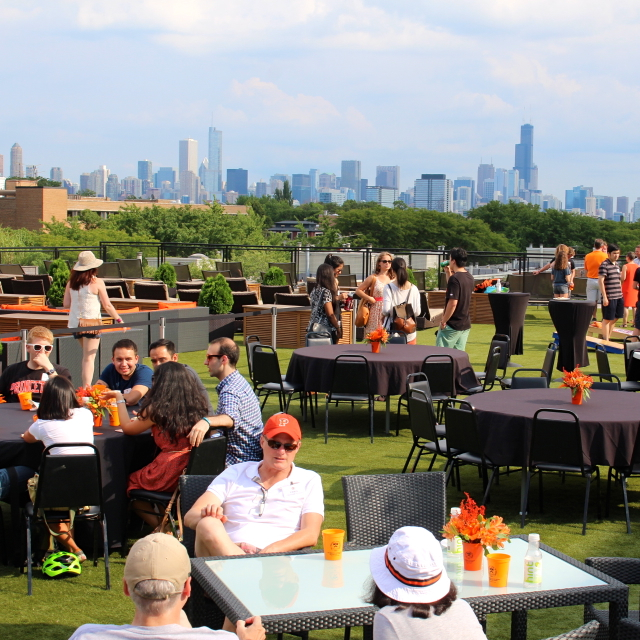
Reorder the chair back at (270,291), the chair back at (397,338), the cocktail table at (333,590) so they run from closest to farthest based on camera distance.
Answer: the cocktail table at (333,590)
the chair back at (397,338)
the chair back at (270,291)

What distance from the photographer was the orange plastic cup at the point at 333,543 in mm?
3545

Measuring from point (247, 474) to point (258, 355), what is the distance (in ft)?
17.0

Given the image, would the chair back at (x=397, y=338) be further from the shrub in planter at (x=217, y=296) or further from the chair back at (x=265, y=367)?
the shrub in planter at (x=217, y=296)

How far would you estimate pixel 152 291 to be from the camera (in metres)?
16.8

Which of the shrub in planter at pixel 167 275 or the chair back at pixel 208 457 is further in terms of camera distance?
the shrub in planter at pixel 167 275

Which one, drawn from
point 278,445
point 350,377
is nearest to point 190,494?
point 278,445

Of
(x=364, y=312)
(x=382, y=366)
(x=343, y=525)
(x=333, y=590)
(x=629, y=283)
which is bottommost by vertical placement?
(x=343, y=525)

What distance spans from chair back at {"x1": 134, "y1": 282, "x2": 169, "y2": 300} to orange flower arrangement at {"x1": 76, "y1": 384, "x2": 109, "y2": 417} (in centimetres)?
1084

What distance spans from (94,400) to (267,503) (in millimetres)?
2003

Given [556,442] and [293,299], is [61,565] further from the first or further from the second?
[293,299]

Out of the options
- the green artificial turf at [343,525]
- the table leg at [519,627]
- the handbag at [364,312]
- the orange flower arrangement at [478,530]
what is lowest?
the green artificial turf at [343,525]

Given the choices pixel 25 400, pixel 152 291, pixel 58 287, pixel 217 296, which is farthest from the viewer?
pixel 152 291

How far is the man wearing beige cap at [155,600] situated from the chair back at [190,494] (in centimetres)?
162

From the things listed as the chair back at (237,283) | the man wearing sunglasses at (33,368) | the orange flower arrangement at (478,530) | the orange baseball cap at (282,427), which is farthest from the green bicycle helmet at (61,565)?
the chair back at (237,283)
